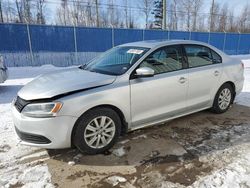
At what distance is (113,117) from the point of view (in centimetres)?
319

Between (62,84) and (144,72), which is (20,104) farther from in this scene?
(144,72)

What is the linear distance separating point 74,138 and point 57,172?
1.50 ft

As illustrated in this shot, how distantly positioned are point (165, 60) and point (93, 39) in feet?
33.4

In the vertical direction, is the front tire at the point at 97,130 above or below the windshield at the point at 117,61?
below

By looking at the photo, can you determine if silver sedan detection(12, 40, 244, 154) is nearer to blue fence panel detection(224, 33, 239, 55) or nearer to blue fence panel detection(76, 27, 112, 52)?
blue fence panel detection(76, 27, 112, 52)

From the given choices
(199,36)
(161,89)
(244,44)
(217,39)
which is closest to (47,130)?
(161,89)

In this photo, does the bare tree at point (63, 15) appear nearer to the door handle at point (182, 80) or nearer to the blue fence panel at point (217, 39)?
the blue fence panel at point (217, 39)

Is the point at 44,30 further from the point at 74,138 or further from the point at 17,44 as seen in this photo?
the point at 74,138

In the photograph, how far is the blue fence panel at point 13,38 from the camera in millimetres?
11133

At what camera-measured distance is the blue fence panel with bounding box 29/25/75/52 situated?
1169 centimetres

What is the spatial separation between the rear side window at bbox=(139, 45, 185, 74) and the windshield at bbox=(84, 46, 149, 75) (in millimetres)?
159

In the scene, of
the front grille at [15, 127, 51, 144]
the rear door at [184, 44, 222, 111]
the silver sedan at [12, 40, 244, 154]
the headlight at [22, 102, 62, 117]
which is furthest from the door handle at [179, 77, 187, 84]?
the front grille at [15, 127, 51, 144]

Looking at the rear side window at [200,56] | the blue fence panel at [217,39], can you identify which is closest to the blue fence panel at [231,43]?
the blue fence panel at [217,39]

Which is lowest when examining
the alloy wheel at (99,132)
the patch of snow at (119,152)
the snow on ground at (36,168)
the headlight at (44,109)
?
the snow on ground at (36,168)
